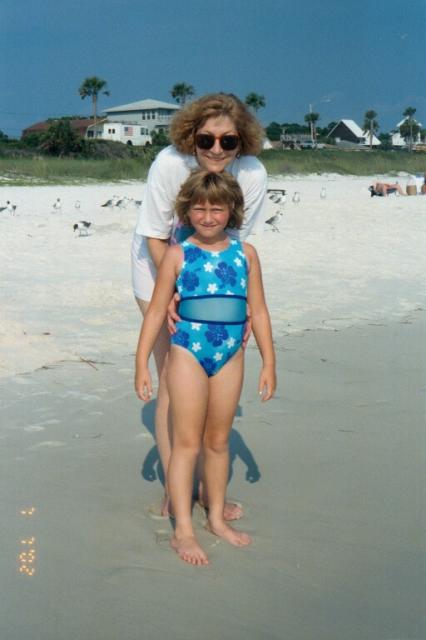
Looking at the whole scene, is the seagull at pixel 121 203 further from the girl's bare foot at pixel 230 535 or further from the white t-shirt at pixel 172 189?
the girl's bare foot at pixel 230 535

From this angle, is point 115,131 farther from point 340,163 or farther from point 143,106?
point 340,163

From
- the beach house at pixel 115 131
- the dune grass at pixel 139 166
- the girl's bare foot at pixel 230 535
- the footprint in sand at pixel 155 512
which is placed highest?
the beach house at pixel 115 131

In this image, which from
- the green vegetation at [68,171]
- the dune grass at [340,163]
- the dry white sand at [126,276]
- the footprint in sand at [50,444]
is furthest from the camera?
the dune grass at [340,163]

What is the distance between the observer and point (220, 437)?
3.25 metres

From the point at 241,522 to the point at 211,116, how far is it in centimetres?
161

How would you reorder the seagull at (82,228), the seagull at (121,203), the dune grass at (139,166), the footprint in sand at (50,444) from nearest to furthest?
1. the footprint in sand at (50,444)
2. the seagull at (82,228)
3. the seagull at (121,203)
4. the dune grass at (139,166)

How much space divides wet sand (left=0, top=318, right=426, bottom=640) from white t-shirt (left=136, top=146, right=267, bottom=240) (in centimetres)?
117

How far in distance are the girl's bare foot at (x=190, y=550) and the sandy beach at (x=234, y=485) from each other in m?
0.04

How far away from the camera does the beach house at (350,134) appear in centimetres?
10300

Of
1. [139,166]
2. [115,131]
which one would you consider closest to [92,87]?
[115,131]

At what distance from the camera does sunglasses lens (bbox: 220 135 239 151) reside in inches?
128

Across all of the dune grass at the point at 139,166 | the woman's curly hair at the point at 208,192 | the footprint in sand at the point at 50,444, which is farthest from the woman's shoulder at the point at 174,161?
the dune grass at the point at 139,166

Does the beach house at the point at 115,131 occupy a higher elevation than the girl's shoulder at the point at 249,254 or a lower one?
higher

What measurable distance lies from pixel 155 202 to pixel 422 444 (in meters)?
1.95
